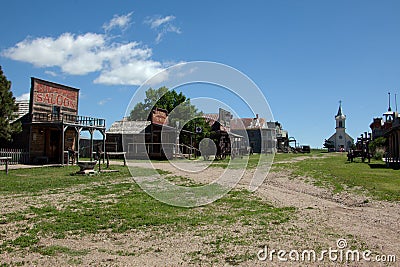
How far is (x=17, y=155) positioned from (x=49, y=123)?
3.41m

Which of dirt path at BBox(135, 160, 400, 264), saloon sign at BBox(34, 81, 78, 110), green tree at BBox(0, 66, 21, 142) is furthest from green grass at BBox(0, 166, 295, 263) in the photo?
saloon sign at BBox(34, 81, 78, 110)

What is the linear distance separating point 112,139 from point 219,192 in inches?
1359

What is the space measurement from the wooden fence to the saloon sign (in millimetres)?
4112

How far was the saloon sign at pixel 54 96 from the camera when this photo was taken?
96.1ft

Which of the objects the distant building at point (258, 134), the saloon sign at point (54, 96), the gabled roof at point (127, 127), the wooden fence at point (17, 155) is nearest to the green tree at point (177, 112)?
the gabled roof at point (127, 127)

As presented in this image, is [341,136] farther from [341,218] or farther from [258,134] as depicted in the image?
[341,218]

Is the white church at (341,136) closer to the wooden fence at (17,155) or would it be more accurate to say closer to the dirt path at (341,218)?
the wooden fence at (17,155)

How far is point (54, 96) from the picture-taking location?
3078 cm

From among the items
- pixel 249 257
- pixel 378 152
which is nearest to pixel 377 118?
pixel 378 152

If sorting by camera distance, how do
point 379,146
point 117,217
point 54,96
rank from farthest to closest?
1. point 379,146
2. point 54,96
3. point 117,217

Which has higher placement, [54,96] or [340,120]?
[340,120]

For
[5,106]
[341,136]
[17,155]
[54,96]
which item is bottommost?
[17,155]

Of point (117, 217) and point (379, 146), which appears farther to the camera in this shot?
point (379, 146)

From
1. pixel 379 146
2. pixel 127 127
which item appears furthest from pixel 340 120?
pixel 127 127
